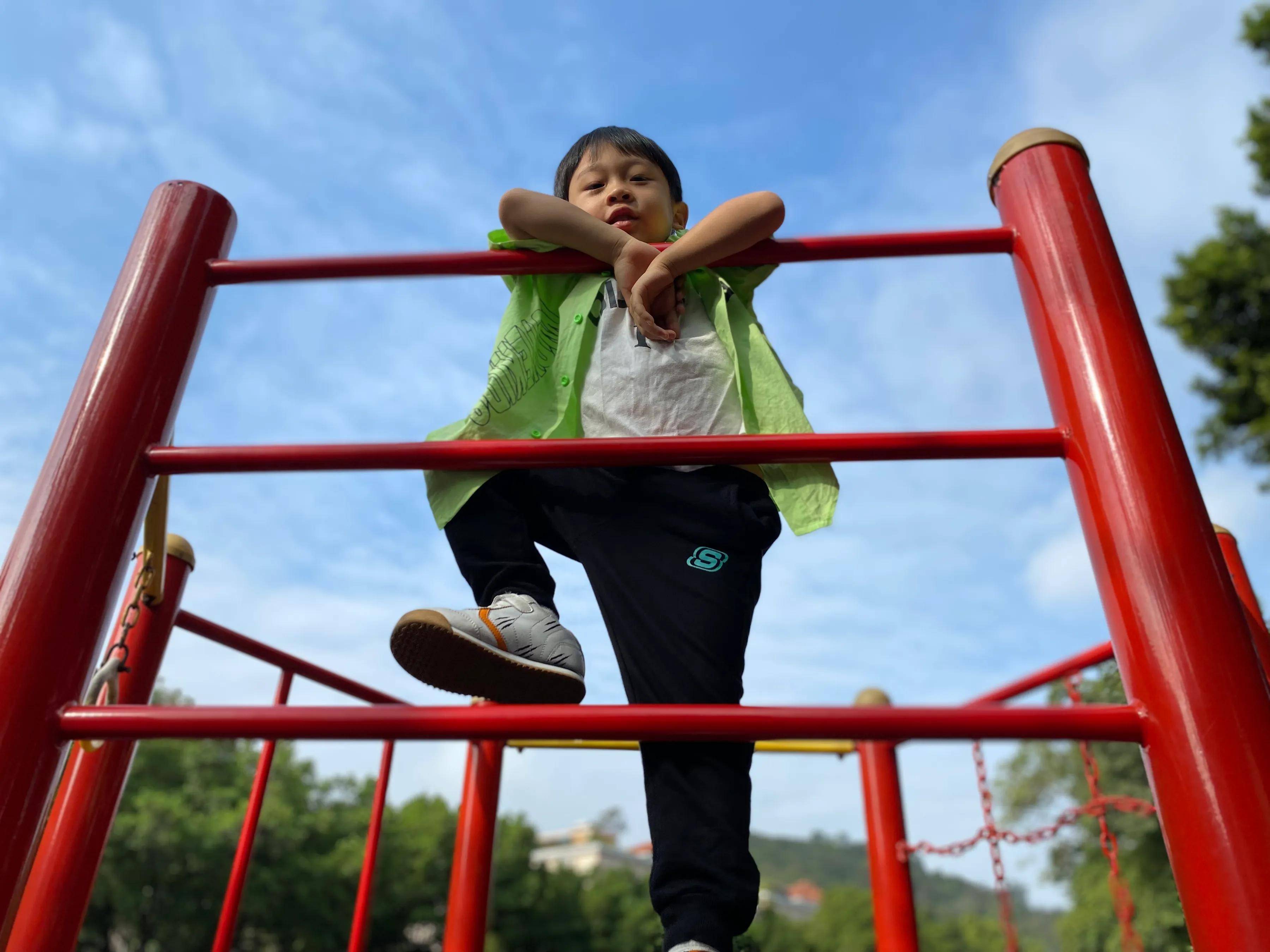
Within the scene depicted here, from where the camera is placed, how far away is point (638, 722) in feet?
2.48

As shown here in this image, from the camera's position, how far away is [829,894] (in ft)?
112

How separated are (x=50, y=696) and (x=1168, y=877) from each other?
1266cm

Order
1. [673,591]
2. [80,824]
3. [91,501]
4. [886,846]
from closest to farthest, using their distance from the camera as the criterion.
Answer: [91,501] < [673,591] < [80,824] < [886,846]

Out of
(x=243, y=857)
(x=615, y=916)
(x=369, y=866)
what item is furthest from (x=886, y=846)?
(x=615, y=916)

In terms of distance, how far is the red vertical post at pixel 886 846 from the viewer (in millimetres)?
2078

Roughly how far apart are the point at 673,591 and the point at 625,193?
691 millimetres

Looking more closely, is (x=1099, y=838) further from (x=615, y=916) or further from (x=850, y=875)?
(x=850, y=875)

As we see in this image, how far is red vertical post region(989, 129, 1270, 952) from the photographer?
695 mm

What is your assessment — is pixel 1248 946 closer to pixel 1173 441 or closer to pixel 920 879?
pixel 1173 441

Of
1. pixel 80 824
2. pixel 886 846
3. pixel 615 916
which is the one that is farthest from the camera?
pixel 615 916

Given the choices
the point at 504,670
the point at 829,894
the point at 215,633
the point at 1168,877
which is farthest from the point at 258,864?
the point at 829,894

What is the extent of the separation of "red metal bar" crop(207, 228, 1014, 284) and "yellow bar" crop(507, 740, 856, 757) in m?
1.34

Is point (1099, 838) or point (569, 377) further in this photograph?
point (1099, 838)

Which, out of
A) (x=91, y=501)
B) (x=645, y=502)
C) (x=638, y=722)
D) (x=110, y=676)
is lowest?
(x=638, y=722)
